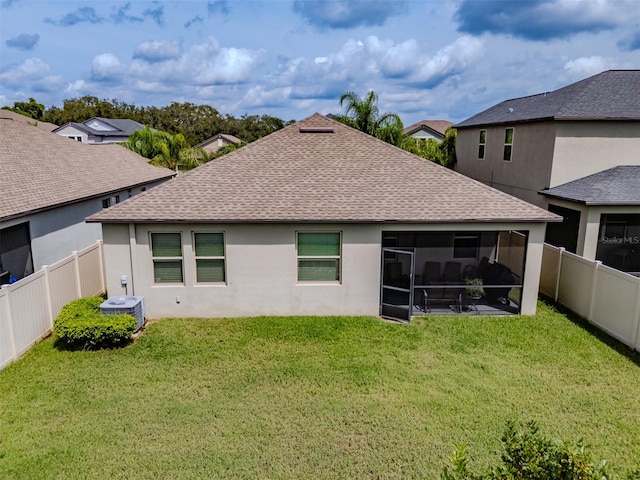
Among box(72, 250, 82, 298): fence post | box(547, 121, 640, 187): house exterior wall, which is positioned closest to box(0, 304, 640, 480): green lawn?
box(72, 250, 82, 298): fence post

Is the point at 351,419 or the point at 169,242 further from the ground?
the point at 169,242

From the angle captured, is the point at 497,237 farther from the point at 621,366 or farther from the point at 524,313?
the point at 621,366

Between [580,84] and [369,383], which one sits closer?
[369,383]

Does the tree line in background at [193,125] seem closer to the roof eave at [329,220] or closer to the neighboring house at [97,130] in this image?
the neighboring house at [97,130]

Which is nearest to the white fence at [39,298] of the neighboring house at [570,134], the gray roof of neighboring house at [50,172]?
the gray roof of neighboring house at [50,172]

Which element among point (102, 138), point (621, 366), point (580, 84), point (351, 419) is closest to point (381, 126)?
point (580, 84)

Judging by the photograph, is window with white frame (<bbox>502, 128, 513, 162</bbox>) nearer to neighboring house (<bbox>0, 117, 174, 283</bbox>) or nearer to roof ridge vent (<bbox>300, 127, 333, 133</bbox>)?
roof ridge vent (<bbox>300, 127, 333, 133</bbox>)
